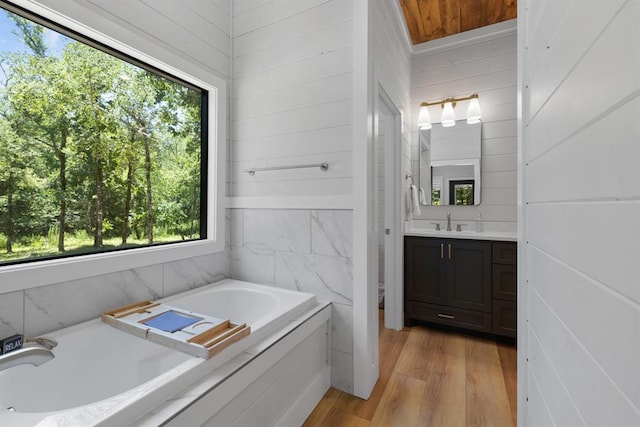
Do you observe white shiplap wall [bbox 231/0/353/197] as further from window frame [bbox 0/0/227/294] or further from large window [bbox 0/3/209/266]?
large window [bbox 0/3/209/266]

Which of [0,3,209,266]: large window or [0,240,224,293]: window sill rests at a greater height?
[0,3,209,266]: large window

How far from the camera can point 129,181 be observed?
1.79 m

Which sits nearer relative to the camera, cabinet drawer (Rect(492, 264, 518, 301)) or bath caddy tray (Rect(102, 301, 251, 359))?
bath caddy tray (Rect(102, 301, 251, 359))

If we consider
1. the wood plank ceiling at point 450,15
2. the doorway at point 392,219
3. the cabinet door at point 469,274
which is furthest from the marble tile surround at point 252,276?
the wood plank ceiling at point 450,15

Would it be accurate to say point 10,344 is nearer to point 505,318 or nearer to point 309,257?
point 309,257

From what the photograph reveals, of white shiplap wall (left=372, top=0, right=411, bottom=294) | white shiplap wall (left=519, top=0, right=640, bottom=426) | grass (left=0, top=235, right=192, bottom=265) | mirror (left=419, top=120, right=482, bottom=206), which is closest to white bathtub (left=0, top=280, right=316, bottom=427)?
grass (left=0, top=235, right=192, bottom=265)

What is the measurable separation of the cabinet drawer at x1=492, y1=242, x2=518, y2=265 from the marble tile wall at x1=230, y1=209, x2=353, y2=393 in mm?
1439

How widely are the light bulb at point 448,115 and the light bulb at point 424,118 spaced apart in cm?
15

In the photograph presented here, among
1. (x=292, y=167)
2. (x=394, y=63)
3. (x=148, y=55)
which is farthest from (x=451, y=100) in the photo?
(x=148, y=55)

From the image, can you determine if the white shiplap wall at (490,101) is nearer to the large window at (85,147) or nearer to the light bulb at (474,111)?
the light bulb at (474,111)

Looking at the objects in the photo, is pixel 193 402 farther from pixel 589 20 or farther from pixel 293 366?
pixel 589 20

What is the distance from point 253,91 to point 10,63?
1.30 meters

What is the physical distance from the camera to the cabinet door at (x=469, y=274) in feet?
8.29

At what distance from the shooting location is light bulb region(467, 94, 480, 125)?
2.97m
